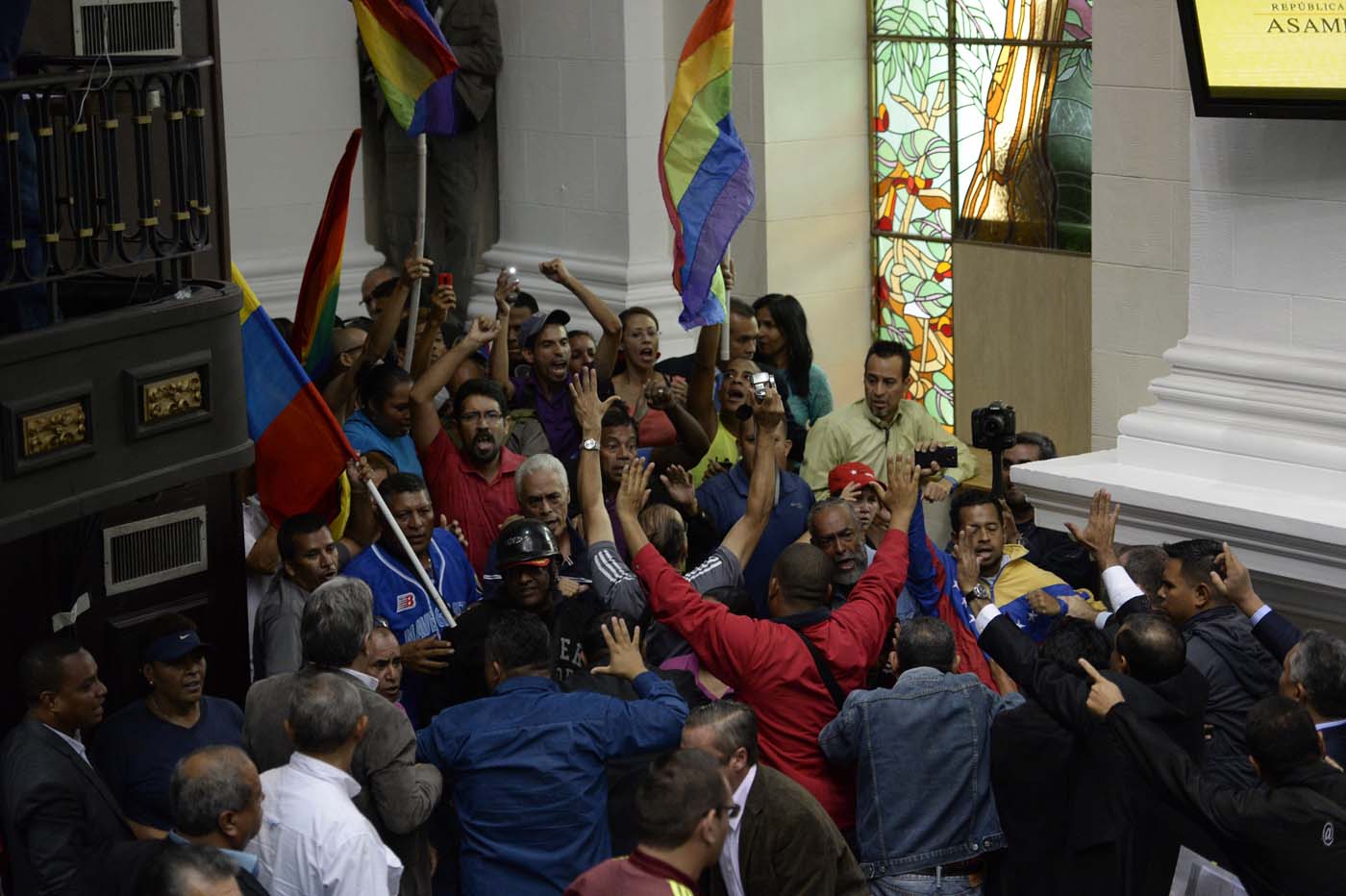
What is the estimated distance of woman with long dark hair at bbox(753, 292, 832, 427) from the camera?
35.4ft

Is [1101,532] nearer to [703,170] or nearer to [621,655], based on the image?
[621,655]

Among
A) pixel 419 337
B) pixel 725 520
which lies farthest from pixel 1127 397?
pixel 419 337

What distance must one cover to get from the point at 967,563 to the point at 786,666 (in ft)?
4.40

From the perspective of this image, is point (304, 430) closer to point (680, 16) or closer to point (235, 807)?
point (235, 807)

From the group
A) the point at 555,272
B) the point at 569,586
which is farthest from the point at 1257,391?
the point at 555,272

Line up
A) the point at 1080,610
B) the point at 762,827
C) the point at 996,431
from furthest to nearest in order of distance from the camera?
1. the point at 996,431
2. the point at 1080,610
3. the point at 762,827

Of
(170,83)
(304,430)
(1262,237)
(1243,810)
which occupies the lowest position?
(1243,810)

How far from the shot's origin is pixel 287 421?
7910 millimetres

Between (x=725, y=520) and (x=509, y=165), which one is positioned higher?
(x=509, y=165)

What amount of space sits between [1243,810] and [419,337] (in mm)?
5756

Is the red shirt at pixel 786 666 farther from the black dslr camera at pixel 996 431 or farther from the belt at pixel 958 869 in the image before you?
the black dslr camera at pixel 996 431

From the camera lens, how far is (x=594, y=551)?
24.8 ft

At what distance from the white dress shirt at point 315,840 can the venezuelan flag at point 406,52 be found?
4.25 m

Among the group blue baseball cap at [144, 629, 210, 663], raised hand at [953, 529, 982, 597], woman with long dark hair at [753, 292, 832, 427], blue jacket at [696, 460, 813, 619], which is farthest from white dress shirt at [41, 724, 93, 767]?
woman with long dark hair at [753, 292, 832, 427]
